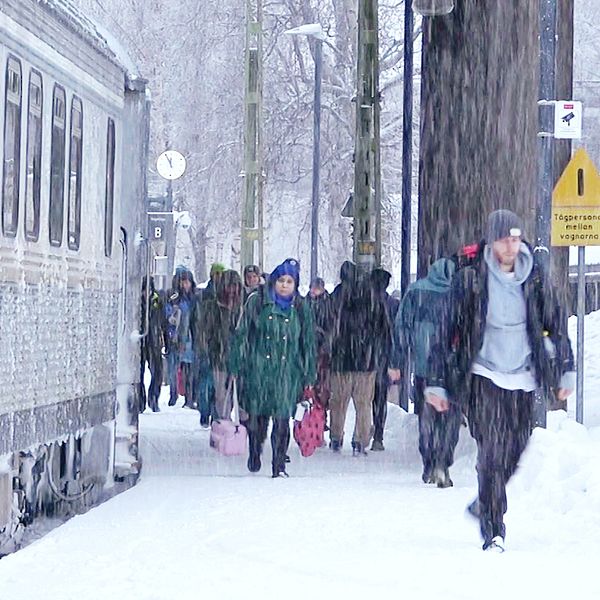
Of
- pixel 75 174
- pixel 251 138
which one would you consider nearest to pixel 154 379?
pixel 251 138

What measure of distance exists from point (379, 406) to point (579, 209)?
3.21 meters

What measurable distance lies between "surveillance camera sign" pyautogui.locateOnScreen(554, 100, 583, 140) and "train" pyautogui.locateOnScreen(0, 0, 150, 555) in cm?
290

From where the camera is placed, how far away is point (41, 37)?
1116cm

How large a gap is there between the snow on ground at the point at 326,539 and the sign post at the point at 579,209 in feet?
4.31

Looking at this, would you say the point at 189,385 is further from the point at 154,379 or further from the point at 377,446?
the point at 377,446

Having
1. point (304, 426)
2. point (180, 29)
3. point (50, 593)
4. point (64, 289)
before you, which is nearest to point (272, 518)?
point (64, 289)

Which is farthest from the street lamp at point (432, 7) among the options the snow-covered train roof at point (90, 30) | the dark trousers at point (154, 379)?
the dark trousers at point (154, 379)

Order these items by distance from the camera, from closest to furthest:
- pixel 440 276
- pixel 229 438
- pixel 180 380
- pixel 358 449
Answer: pixel 440 276 < pixel 229 438 < pixel 358 449 < pixel 180 380

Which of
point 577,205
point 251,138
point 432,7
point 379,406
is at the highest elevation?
point 251,138

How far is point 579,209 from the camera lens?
609 inches

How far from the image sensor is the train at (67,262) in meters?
10.5

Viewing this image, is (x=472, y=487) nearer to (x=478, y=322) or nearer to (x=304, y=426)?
(x=304, y=426)

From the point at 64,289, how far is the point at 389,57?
3087cm

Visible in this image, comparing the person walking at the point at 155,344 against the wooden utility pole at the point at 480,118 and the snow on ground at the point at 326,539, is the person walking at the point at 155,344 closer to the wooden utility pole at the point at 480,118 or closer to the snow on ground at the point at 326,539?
the wooden utility pole at the point at 480,118
